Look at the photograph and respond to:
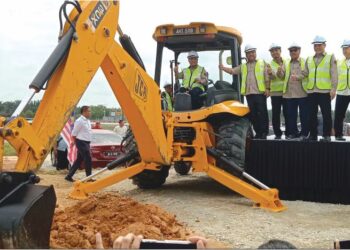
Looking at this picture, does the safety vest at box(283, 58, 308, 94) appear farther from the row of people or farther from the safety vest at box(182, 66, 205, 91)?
the safety vest at box(182, 66, 205, 91)

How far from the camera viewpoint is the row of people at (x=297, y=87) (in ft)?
28.4

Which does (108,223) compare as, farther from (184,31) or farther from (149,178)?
(184,31)

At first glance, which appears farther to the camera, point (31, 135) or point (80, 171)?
point (80, 171)

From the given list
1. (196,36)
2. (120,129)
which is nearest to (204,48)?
(196,36)

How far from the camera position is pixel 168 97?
9.94m

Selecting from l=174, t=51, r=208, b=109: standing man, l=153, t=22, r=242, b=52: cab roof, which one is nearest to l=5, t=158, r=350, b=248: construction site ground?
l=174, t=51, r=208, b=109: standing man

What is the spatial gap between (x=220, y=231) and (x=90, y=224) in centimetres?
162

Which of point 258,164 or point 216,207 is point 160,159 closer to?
point 216,207

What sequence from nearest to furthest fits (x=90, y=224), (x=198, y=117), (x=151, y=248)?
(x=151, y=248) → (x=90, y=224) → (x=198, y=117)

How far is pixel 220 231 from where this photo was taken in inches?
256

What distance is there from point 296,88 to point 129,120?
3382 mm

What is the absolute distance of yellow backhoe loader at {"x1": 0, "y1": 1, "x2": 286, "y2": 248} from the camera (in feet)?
14.1

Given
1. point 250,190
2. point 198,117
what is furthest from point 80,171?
point 250,190

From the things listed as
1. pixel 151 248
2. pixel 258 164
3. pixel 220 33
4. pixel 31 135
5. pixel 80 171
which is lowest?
pixel 80 171
